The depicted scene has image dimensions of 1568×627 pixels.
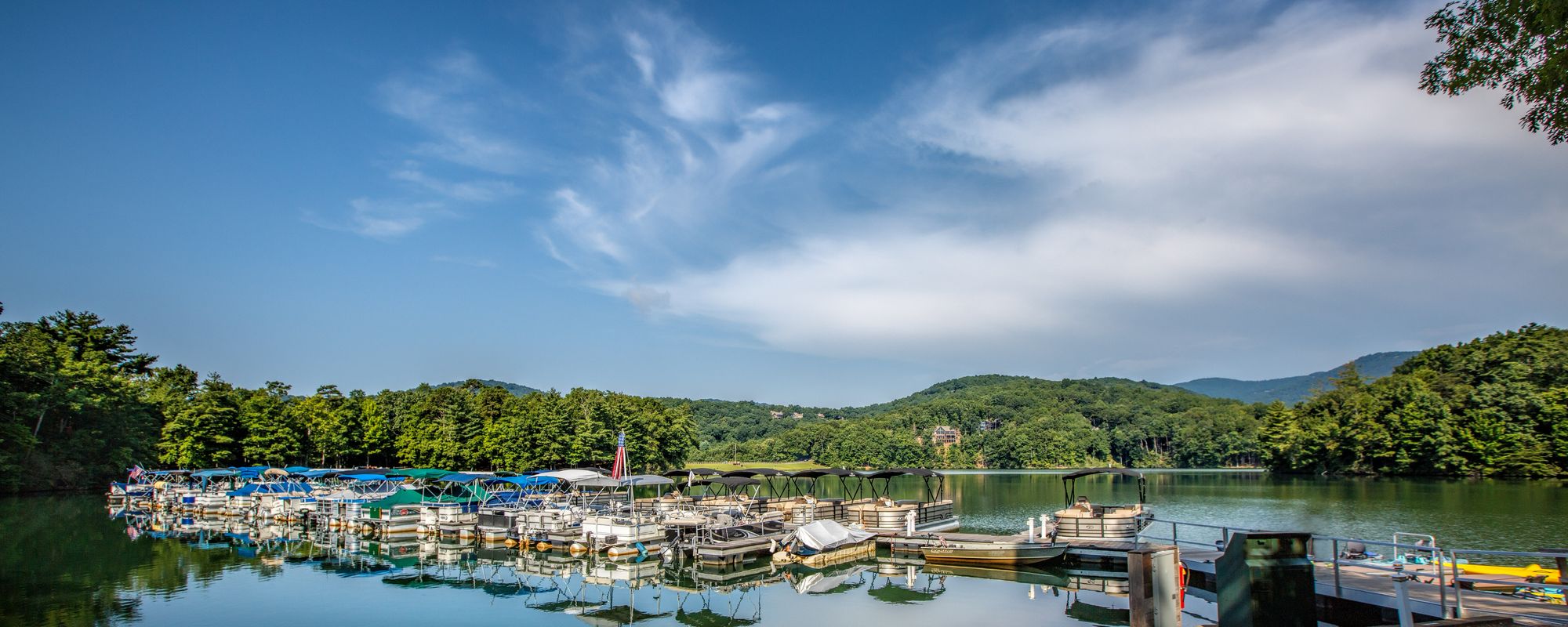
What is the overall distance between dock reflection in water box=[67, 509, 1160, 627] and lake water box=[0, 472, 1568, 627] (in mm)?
93

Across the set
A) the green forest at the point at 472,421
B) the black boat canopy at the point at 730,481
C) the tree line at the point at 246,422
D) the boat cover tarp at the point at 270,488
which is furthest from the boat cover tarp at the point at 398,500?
the green forest at the point at 472,421

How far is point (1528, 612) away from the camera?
524 inches

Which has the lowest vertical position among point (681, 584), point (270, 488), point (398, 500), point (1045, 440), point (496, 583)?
point (1045, 440)

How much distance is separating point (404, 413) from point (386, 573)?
2784 inches

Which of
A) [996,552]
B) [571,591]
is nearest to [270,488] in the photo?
[571,591]

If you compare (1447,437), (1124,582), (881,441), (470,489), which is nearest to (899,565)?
(1124,582)

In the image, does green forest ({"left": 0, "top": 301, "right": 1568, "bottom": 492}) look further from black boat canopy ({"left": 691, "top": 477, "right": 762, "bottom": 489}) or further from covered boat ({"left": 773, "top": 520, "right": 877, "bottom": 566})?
covered boat ({"left": 773, "top": 520, "right": 877, "bottom": 566})

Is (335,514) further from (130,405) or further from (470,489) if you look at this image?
(130,405)

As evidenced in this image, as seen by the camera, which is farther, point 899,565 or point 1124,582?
point 899,565

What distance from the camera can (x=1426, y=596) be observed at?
49.4 feet

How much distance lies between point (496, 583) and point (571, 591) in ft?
10.9

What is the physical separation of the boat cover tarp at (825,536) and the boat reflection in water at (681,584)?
3.59ft

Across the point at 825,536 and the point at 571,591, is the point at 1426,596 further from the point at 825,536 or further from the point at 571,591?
the point at 571,591

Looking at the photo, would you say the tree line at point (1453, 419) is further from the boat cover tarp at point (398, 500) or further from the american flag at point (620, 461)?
the boat cover tarp at point (398, 500)
